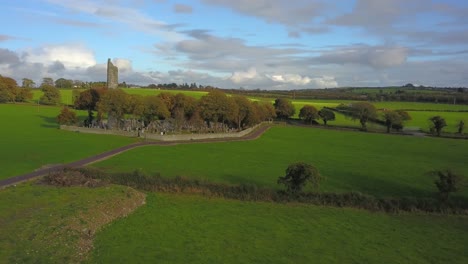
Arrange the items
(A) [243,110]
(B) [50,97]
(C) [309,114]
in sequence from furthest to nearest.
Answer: (B) [50,97], (C) [309,114], (A) [243,110]

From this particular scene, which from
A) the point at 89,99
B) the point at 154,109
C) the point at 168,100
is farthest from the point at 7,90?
the point at 154,109

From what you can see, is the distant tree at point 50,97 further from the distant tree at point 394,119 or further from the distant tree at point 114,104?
the distant tree at point 394,119

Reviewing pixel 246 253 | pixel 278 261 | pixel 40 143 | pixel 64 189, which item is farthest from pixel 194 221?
pixel 40 143

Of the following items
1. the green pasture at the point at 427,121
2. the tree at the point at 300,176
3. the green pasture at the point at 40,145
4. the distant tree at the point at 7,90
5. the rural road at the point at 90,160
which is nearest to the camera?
the tree at the point at 300,176

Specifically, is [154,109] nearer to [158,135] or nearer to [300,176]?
[158,135]

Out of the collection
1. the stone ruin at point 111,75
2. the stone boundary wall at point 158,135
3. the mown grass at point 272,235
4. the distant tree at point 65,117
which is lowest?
the mown grass at point 272,235

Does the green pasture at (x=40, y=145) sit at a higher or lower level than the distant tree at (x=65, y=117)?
lower

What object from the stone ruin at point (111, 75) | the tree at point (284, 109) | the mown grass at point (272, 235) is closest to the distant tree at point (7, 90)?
the stone ruin at point (111, 75)
